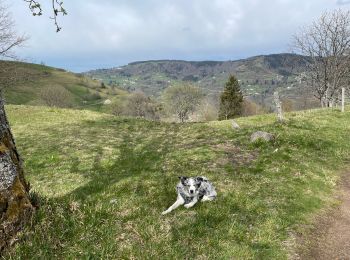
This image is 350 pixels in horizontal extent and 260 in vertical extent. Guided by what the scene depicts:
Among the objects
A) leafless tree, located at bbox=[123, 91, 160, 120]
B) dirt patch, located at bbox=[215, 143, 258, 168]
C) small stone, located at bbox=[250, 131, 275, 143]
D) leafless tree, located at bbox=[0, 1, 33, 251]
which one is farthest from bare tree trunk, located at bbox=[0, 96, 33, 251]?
leafless tree, located at bbox=[123, 91, 160, 120]

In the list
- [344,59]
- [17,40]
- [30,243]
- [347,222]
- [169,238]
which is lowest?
[347,222]

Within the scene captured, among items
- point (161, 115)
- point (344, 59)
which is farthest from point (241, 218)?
point (161, 115)

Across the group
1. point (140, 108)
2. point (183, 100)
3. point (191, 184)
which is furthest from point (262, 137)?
point (140, 108)

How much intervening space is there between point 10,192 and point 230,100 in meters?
115

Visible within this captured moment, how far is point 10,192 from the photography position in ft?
31.0

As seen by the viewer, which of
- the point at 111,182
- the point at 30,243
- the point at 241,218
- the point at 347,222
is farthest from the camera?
the point at 111,182

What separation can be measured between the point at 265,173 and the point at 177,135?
15.8 meters

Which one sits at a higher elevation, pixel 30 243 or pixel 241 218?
pixel 30 243

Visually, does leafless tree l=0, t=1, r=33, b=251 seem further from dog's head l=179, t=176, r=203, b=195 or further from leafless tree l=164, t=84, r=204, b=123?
leafless tree l=164, t=84, r=204, b=123

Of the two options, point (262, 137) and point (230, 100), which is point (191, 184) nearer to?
point (262, 137)

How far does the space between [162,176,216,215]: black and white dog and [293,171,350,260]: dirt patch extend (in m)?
3.66

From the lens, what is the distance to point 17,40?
53.8 meters

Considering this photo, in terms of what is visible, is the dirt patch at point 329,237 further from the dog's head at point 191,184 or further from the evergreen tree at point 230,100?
the evergreen tree at point 230,100

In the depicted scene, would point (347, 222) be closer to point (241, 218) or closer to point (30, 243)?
point (241, 218)
